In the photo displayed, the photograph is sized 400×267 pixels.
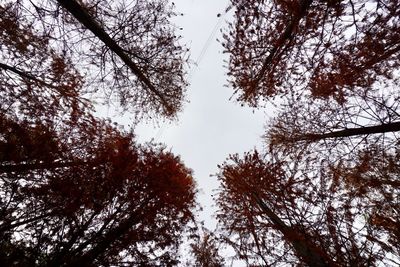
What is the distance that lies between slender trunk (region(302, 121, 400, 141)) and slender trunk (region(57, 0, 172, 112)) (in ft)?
14.5

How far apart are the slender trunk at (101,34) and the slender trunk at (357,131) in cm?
443

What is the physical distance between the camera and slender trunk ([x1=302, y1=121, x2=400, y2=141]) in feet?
19.9

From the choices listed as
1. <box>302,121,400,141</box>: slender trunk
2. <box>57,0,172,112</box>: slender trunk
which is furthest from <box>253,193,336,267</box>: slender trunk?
<box>57,0,172,112</box>: slender trunk

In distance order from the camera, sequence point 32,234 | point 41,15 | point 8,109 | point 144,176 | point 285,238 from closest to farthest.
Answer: point 41,15 < point 32,234 < point 8,109 < point 285,238 < point 144,176

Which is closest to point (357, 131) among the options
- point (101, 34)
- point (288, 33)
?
point (288, 33)

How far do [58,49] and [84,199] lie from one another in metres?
3.52

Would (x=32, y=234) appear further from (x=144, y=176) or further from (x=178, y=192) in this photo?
(x=178, y=192)

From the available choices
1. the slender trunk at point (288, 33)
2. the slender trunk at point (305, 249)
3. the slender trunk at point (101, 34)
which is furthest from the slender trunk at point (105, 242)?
the slender trunk at point (288, 33)

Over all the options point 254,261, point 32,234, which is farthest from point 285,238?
point 32,234

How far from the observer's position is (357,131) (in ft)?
21.8

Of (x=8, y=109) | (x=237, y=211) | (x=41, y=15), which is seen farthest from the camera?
(x=237, y=211)

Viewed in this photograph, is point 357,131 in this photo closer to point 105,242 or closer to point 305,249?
point 305,249

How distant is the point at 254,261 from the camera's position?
23.1 feet

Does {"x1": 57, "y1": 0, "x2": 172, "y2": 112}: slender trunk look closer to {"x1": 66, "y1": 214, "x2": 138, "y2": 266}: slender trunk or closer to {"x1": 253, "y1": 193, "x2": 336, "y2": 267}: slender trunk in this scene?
{"x1": 66, "y1": 214, "x2": 138, "y2": 266}: slender trunk
